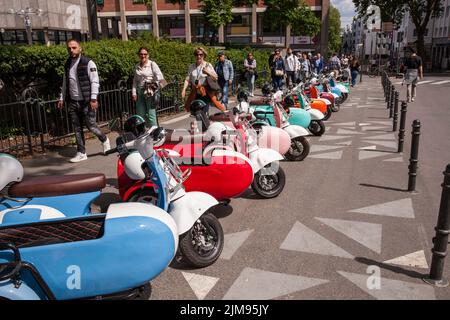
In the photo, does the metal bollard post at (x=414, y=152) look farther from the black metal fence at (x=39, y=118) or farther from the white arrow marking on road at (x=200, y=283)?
the black metal fence at (x=39, y=118)

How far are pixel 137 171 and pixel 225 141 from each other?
1.52 meters

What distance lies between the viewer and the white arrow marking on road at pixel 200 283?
3419mm

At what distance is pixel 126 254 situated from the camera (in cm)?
272

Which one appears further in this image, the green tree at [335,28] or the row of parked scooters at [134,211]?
the green tree at [335,28]

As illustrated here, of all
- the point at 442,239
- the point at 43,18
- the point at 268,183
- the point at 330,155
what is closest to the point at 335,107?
the point at 330,155

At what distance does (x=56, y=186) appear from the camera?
3.80 meters

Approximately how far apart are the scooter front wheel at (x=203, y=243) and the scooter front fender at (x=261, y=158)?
154 cm

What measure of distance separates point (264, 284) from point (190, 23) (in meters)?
61.0

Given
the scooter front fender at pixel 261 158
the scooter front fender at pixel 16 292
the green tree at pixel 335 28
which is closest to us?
the scooter front fender at pixel 16 292

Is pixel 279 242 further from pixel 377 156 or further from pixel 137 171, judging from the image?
pixel 377 156

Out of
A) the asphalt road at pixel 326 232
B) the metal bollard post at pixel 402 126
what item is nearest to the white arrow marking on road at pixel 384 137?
the asphalt road at pixel 326 232

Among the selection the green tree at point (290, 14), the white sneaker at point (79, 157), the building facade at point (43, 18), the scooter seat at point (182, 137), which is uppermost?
the green tree at point (290, 14)

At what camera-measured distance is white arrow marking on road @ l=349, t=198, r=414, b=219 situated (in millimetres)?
5043

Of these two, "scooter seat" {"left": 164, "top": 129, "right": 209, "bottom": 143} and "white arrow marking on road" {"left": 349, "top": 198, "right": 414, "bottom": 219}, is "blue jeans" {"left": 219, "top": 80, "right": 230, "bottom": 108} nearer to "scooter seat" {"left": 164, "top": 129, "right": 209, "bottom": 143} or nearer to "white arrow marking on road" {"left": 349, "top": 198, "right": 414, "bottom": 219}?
"scooter seat" {"left": 164, "top": 129, "right": 209, "bottom": 143}
